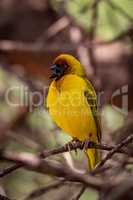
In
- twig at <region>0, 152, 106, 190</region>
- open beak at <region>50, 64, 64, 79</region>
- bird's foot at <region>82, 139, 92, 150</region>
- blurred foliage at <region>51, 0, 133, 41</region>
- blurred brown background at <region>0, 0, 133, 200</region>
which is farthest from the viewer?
blurred foliage at <region>51, 0, 133, 41</region>

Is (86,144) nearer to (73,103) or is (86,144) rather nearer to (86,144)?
(86,144)

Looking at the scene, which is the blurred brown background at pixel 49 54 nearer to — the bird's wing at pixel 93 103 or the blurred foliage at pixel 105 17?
the blurred foliage at pixel 105 17

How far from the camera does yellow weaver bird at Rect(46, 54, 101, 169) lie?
3.27m

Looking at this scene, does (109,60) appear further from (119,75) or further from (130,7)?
(130,7)

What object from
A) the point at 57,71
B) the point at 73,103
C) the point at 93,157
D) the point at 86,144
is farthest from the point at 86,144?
the point at 57,71

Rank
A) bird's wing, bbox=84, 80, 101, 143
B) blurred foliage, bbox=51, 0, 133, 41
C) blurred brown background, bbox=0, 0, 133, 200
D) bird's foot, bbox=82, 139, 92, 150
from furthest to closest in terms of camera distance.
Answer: blurred foliage, bbox=51, 0, 133, 41 → blurred brown background, bbox=0, 0, 133, 200 → bird's wing, bbox=84, 80, 101, 143 → bird's foot, bbox=82, 139, 92, 150

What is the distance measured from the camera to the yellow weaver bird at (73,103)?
3.27m

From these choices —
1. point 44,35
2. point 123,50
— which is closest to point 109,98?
point 123,50

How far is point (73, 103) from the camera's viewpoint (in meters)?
3.25

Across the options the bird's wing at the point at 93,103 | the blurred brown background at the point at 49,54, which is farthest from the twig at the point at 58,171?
the blurred brown background at the point at 49,54

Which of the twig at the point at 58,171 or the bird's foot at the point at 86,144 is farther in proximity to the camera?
the bird's foot at the point at 86,144

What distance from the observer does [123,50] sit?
5023mm

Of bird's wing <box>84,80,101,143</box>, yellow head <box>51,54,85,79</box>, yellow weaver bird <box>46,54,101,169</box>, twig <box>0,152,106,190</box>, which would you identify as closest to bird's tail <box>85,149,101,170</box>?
yellow weaver bird <box>46,54,101,169</box>

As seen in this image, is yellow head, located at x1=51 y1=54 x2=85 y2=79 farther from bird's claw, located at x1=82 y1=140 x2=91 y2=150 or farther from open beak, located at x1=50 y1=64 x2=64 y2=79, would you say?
bird's claw, located at x1=82 y1=140 x2=91 y2=150
